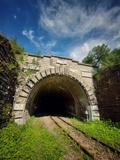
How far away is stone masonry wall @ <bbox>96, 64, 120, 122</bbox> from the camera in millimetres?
6469

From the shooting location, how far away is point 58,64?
8.40 metres

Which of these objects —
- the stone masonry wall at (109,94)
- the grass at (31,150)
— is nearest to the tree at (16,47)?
the grass at (31,150)

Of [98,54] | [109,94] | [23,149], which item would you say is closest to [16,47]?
[23,149]

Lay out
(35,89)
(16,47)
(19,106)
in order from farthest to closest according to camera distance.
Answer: (35,89) < (16,47) < (19,106)

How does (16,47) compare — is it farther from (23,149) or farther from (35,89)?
(23,149)

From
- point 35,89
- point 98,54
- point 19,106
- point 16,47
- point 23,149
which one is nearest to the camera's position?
point 23,149

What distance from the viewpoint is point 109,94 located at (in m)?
7.03

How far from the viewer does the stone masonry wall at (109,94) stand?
647 cm

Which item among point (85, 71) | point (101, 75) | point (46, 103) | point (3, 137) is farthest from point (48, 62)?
point (46, 103)

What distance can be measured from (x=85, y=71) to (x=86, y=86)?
54.5 inches

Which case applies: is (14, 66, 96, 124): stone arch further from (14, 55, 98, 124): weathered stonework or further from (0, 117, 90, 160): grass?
(0, 117, 90, 160): grass

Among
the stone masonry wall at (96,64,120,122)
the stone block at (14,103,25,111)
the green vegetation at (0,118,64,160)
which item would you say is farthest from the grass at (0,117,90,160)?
the stone masonry wall at (96,64,120,122)

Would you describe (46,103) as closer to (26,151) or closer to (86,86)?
(86,86)

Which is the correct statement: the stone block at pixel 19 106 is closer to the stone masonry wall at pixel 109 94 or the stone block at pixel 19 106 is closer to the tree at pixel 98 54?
the stone masonry wall at pixel 109 94
